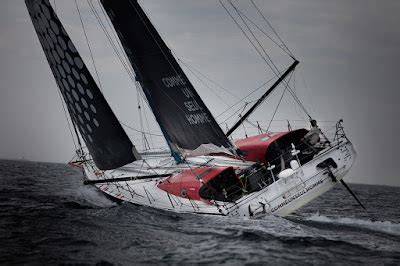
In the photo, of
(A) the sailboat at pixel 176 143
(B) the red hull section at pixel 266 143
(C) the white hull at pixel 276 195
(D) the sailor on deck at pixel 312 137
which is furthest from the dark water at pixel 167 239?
(D) the sailor on deck at pixel 312 137

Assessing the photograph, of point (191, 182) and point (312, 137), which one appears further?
point (312, 137)

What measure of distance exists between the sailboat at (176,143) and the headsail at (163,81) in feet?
0.12

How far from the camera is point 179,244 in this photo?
8.60 meters

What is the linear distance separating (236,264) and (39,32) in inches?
443

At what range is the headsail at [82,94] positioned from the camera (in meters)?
12.4

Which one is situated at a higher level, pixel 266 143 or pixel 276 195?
pixel 266 143

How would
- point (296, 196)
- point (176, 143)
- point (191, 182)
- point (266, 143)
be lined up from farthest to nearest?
point (176, 143)
point (266, 143)
point (191, 182)
point (296, 196)

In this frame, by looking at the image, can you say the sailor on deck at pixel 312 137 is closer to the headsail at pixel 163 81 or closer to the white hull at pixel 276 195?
the white hull at pixel 276 195

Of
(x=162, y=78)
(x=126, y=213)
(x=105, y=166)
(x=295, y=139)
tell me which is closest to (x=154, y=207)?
(x=126, y=213)

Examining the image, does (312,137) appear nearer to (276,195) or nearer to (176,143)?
(276,195)

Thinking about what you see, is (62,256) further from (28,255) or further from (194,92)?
(194,92)

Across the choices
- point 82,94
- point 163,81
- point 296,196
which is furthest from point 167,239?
point 163,81

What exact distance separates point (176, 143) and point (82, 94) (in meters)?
4.42

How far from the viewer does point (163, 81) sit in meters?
13.8
